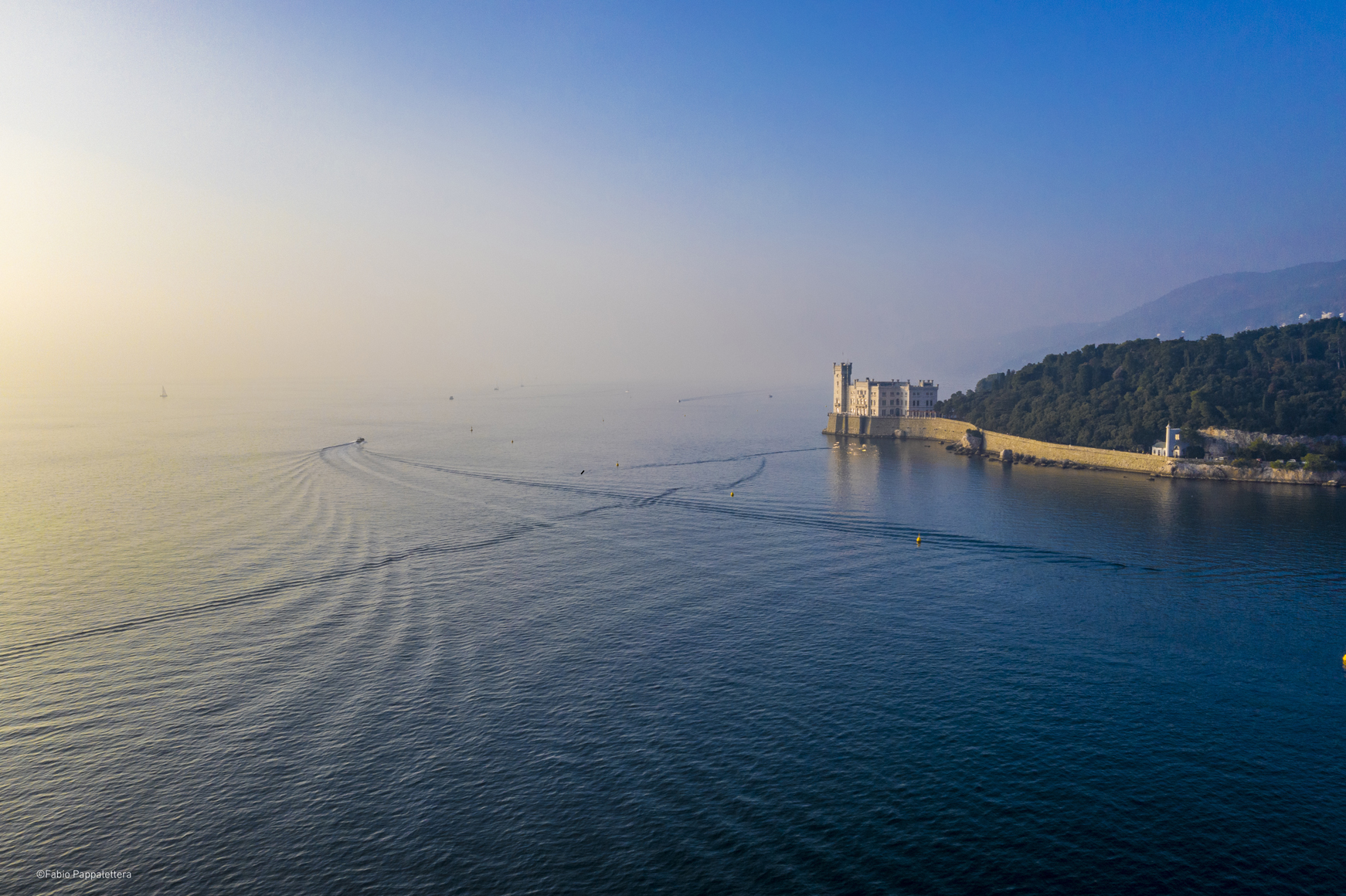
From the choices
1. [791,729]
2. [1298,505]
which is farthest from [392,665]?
[1298,505]

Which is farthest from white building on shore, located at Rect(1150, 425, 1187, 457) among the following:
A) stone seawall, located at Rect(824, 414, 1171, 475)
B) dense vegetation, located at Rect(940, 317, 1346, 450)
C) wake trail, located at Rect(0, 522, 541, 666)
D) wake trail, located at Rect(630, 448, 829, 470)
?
wake trail, located at Rect(0, 522, 541, 666)

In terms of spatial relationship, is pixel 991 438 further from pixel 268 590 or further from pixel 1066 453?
pixel 268 590

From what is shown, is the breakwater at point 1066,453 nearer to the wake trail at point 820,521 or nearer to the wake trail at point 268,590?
the wake trail at point 820,521

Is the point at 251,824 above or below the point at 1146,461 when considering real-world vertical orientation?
below

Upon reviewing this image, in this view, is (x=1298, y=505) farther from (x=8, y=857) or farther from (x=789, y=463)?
(x=8, y=857)

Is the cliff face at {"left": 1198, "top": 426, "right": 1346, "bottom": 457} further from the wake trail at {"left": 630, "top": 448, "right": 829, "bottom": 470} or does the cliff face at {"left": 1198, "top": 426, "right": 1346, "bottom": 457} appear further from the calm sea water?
the wake trail at {"left": 630, "top": 448, "right": 829, "bottom": 470}

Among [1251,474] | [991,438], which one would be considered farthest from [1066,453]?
[1251,474]
